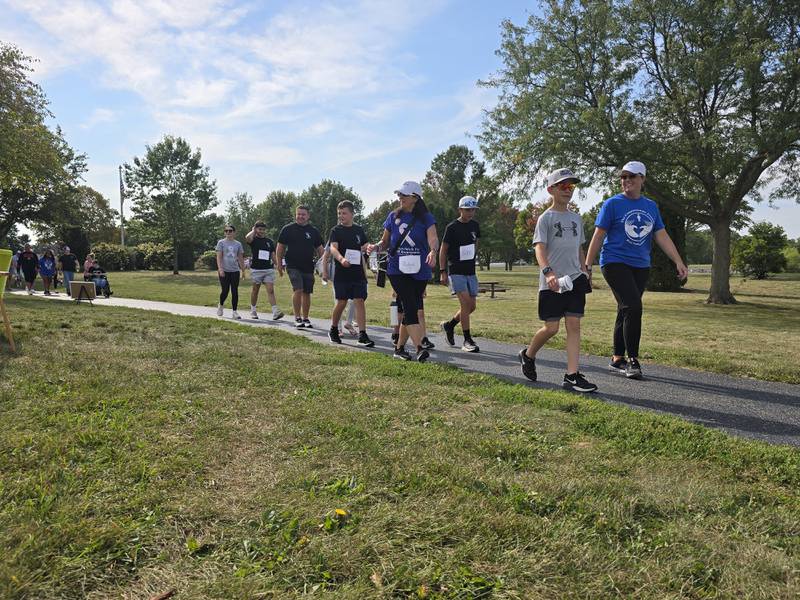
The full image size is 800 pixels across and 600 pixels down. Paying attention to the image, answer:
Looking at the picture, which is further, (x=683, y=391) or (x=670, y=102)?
(x=670, y=102)

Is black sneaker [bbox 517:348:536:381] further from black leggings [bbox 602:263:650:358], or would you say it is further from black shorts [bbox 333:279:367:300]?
black shorts [bbox 333:279:367:300]

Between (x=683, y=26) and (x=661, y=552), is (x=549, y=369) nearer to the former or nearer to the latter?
(x=661, y=552)

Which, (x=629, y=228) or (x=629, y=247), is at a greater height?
(x=629, y=228)

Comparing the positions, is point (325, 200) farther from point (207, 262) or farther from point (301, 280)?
point (301, 280)

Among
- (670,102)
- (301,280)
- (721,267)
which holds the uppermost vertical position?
(670,102)

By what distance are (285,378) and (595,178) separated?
17449 mm

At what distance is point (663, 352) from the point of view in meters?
6.54

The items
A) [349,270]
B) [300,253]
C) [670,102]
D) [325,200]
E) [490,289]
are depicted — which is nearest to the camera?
[349,270]

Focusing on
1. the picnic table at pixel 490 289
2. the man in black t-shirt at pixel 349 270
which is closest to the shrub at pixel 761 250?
the picnic table at pixel 490 289

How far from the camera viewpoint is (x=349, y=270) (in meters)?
6.87

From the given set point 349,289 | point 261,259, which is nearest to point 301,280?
point 261,259

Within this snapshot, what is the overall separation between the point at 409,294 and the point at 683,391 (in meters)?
2.82

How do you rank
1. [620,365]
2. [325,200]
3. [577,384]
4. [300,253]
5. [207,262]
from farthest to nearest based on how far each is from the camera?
[325,200]
[207,262]
[300,253]
[620,365]
[577,384]

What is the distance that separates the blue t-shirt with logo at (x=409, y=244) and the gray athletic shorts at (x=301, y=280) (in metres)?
3.23
